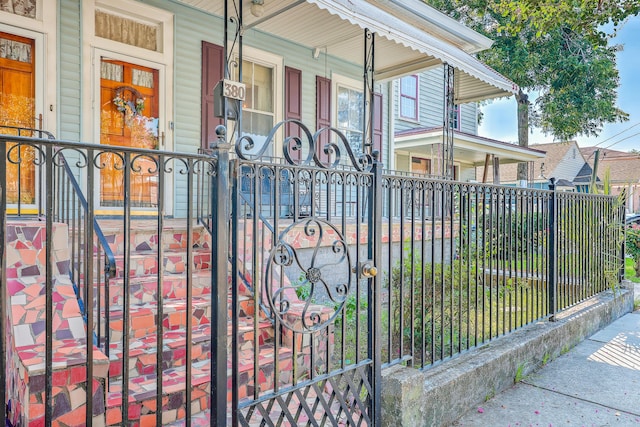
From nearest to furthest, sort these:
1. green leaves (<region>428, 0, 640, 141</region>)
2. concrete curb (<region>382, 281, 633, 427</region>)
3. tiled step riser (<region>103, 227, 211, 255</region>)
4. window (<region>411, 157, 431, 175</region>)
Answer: concrete curb (<region>382, 281, 633, 427</region>), tiled step riser (<region>103, 227, 211, 255</region>), green leaves (<region>428, 0, 640, 141</region>), window (<region>411, 157, 431, 175</region>)

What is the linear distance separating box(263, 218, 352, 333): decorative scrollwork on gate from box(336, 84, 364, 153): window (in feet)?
10.6

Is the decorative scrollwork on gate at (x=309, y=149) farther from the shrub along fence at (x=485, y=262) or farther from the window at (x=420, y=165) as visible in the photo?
the window at (x=420, y=165)

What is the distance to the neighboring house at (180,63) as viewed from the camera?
468cm

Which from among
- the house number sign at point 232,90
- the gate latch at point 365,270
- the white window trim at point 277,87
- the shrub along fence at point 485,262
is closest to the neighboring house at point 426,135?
the white window trim at point 277,87

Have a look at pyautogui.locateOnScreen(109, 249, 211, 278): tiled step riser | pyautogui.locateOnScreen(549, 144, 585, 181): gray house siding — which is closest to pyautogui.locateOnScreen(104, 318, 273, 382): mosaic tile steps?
pyautogui.locateOnScreen(109, 249, 211, 278): tiled step riser

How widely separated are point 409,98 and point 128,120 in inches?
372

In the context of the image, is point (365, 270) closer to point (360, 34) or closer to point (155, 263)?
point (155, 263)

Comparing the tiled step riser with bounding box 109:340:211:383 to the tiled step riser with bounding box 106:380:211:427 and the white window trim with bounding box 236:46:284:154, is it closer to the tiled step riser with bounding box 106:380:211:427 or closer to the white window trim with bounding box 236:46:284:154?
the tiled step riser with bounding box 106:380:211:427

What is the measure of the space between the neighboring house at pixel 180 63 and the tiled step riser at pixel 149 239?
137 centimetres

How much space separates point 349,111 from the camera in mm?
8156

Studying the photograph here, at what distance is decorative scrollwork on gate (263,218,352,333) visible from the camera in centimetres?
194

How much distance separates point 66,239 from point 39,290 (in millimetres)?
424

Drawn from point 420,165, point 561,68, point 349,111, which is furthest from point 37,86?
point 561,68

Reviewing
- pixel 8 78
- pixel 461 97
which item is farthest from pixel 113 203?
pixel 461 97
